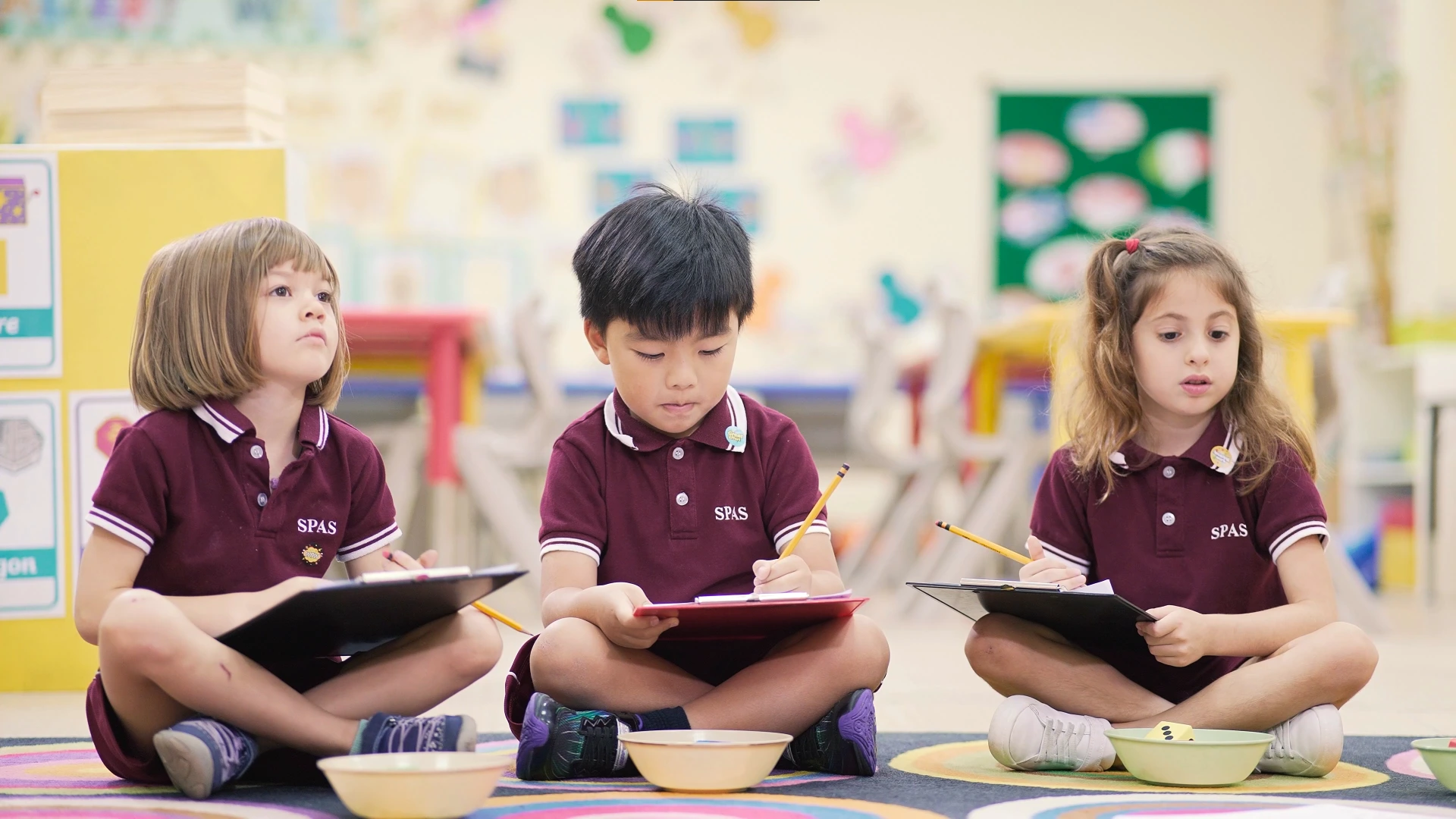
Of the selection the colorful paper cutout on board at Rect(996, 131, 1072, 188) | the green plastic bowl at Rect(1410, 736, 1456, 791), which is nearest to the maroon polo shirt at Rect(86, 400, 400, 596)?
the green plastic bowl at Rect(1410, 736, 1456, 791)

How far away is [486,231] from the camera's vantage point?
6.39m

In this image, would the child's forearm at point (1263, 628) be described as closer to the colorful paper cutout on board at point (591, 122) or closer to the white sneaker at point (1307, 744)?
the white sneaker at point (1307, 744)

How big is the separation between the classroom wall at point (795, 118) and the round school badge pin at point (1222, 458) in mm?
4770

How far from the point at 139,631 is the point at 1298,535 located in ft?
3.81

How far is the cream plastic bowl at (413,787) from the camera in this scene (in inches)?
43.1

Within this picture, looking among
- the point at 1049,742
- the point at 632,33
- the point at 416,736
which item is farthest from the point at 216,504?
the point at 632,33

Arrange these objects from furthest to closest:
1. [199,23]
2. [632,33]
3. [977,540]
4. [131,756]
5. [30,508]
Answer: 1. [632,33]
2. [199,23]
3. [30,508]
4. [977,540]
5. [131,756]

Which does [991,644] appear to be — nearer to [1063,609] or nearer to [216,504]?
[1063,609]

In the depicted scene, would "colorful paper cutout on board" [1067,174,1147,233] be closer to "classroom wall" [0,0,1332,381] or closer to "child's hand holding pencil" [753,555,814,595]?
"classroom wall" [0,0,1332,381]

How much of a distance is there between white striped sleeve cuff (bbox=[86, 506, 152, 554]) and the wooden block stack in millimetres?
1092

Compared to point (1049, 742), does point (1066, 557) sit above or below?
above

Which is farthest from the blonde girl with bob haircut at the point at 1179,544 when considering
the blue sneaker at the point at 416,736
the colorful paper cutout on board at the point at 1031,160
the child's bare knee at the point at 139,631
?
the colorful paper cutout on board at the point at 1031,160

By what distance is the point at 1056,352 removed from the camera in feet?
7.28

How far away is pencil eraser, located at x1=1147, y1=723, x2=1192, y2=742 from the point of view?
4.56 feet
